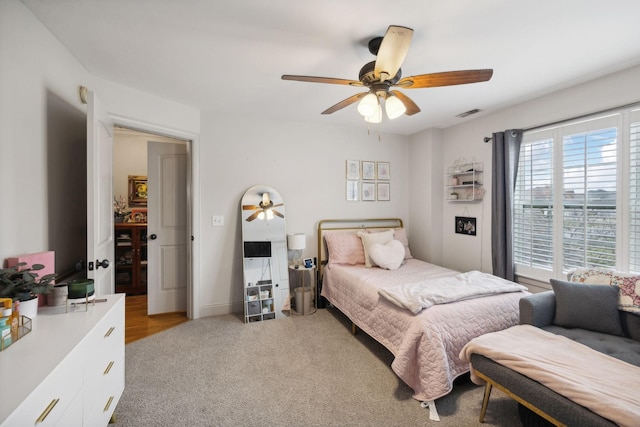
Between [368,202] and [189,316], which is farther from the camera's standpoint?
[368,202]

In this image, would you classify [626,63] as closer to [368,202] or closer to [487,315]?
[487,315]

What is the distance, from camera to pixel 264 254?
135 inches

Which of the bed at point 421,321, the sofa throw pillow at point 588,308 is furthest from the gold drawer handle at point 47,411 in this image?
the sofa throw pillow at point 588,308

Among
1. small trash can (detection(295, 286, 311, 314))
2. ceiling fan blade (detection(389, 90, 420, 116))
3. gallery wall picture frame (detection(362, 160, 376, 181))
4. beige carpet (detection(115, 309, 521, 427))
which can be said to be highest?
ceiling fan blade (detection(389, 90, 420, 116))

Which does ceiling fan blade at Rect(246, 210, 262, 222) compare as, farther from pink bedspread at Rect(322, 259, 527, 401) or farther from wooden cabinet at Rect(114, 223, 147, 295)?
wooden cabinet at Rect(114, 223, 147, 295)

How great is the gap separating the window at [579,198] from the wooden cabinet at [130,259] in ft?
16.3

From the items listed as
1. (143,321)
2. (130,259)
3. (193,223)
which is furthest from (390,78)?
(130,259)

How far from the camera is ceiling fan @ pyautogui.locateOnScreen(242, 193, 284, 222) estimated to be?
3453mm

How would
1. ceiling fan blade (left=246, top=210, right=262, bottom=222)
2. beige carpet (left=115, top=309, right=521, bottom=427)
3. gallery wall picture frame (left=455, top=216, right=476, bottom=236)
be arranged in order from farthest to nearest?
gallery wall picture frame (left=455, top=216, right=476, bottom=236), ceiling fan blade (left=246, top=210, right=262, bottom=222), beige carpet (left=115, top=309, right=521, bottom=427)

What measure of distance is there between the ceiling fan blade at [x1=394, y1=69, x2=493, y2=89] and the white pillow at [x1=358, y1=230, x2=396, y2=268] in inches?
82.3

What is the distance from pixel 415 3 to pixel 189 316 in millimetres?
3634

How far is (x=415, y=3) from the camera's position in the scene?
4.99 ft

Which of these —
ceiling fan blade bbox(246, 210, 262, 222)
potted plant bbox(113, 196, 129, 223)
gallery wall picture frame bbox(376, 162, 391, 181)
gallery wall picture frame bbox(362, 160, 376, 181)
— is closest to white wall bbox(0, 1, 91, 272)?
ceiling fan blade bbox(246, 210, 262, 222)

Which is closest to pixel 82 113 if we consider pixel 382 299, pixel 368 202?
pixel 382 299
